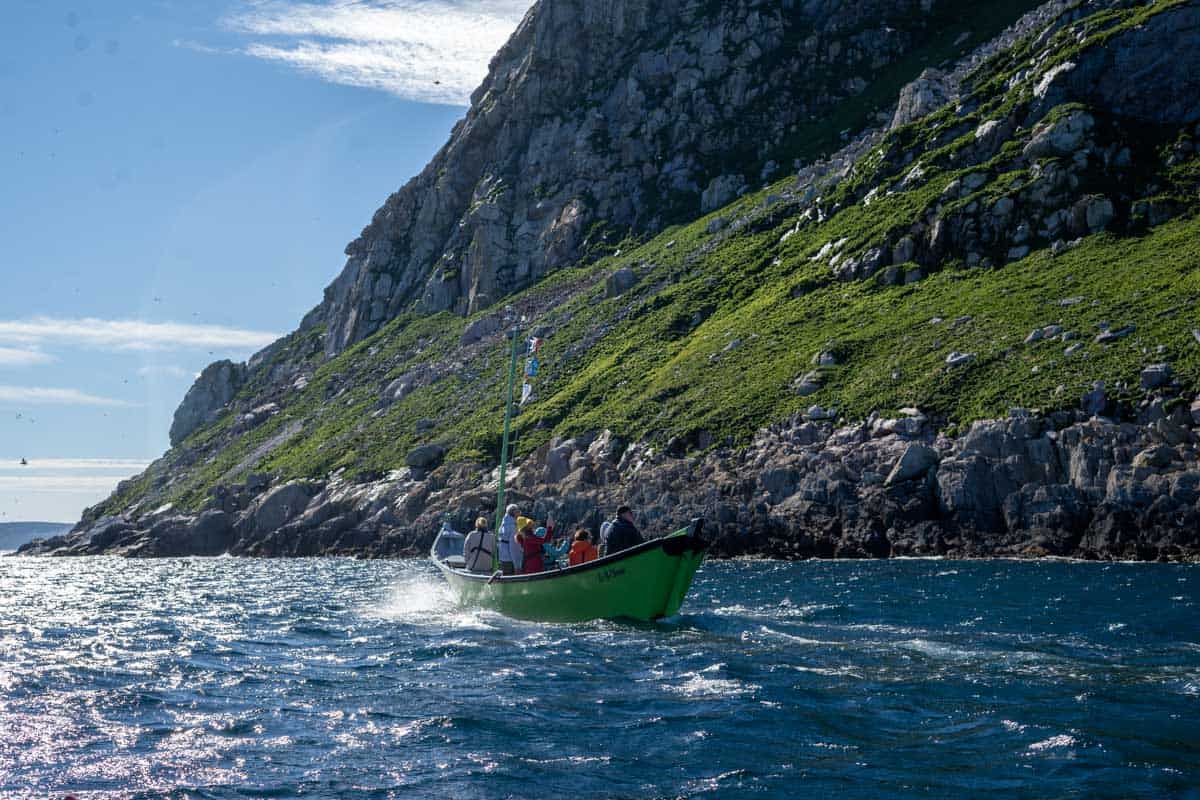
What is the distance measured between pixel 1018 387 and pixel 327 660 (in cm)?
4094

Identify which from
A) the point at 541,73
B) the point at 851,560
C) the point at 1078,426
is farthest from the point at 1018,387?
the point at 541,73

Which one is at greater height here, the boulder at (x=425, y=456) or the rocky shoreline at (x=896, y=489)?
the boulder at (x=425, y=456)

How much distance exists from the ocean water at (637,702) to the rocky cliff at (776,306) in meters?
18.5

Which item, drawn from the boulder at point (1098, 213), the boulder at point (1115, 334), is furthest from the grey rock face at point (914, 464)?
the boulder at point (1098, 213)

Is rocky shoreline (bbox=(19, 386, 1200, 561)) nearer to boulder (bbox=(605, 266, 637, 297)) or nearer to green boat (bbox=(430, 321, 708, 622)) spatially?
green boat (bbox=(430, 321, 708, 622))

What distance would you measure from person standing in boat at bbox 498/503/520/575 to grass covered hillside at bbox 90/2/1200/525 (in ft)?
84.0

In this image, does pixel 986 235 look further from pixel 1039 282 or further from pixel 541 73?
pixel 541 73

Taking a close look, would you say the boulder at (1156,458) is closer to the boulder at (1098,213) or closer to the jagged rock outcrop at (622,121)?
the boulder at (1098,213)

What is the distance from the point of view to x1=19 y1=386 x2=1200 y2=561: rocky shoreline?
40812 millimetres

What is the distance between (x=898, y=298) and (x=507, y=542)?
168ft

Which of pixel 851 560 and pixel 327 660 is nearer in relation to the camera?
pixel 327 660

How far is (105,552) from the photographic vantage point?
362 feet

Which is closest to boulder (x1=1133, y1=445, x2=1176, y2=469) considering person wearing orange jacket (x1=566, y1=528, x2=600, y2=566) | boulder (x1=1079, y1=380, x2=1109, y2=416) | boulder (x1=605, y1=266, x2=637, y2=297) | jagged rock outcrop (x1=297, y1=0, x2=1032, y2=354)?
boulder (x1=1079, y1=380, x2=1109, y2=416)

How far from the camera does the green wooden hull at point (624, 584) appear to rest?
2431cm
